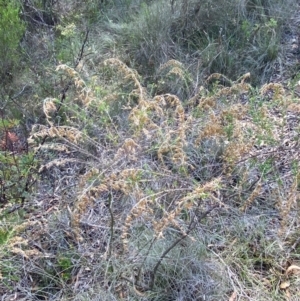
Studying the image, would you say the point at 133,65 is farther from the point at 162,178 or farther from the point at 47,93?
the point at 162,178

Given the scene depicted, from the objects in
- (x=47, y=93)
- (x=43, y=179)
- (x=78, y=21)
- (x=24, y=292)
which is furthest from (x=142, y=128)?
(x=78, y=21)

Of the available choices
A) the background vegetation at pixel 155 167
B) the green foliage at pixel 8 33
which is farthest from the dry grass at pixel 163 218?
the green foliage at pixel 8 33

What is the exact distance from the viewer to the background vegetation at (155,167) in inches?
93.4

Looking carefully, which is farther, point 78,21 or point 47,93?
point 78,21

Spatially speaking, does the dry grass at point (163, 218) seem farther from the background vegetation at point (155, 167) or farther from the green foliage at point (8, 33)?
the green foliage at point (8, 33)

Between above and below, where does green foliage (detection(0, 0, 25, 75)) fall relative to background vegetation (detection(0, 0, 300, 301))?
above

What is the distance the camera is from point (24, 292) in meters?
2.40

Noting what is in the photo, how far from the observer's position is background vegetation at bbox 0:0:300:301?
2.37 m

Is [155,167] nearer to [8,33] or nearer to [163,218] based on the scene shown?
[163,218]

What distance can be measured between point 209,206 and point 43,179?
1.06 m

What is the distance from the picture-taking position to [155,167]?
9.29ft

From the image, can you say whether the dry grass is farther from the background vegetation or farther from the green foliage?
the green foliage

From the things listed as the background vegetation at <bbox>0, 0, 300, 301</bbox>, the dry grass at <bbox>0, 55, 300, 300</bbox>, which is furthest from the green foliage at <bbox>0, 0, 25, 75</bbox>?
the dry grass at <bbox>0, 55, 300, 300</bbox>

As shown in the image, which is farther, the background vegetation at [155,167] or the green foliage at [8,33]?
the green foliage at [8,33]
